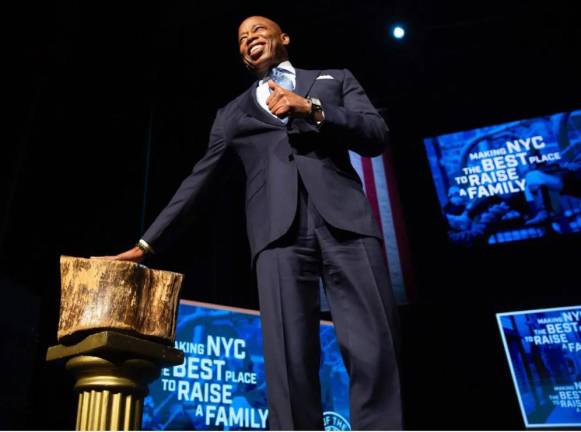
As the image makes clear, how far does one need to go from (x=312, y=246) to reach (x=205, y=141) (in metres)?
3.71

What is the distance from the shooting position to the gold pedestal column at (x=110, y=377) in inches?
43.1

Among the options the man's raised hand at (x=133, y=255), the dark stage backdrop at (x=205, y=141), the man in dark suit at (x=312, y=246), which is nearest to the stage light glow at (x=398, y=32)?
the dark stage backdrop at (x=205, y=141)

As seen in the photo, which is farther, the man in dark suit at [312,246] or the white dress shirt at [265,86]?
the white dress shirt at [265,86]

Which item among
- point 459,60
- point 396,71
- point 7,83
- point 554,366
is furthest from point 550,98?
point 7,83

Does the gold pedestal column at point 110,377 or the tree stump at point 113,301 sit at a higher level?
the tree stump at point 113,301

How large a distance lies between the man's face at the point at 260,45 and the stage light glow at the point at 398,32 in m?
3.49

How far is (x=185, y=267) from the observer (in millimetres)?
4520

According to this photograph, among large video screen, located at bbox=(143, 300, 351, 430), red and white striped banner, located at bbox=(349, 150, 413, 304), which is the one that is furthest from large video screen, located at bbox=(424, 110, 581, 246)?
large video screen, located at bbox=(143, 300, 351, 430)

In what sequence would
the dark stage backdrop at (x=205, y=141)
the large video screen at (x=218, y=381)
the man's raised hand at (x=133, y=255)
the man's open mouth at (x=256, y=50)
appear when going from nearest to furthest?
the man's raised hand at (x=133, y=255), the man's open mouth at (x=256, y=50), the dark stage backdrop at (x=205, y=141), the large video screen at (x=218, y=381)

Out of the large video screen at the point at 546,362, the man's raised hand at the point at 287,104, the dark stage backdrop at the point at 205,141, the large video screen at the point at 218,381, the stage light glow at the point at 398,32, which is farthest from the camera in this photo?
the stage light glow at the point at 398,32

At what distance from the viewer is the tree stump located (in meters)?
1.17

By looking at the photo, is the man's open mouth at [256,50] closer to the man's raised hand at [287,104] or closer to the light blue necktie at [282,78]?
the light blue necktie at [282,78]

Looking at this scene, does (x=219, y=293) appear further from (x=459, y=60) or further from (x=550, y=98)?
(x=550, y=98)

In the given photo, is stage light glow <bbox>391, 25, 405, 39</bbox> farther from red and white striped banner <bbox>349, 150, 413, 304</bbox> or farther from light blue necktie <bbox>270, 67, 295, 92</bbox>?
light blue necktie <bbox>270, 67, 295, 92</bbox>
